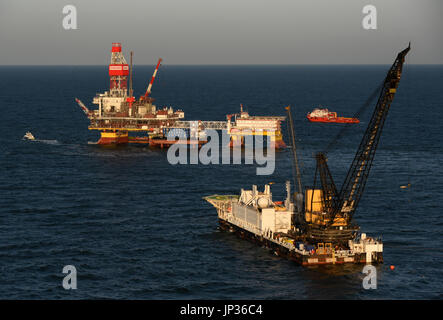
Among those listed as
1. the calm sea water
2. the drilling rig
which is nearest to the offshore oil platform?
the drilling rig

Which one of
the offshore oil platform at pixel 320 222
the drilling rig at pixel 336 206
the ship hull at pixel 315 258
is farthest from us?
the drilling rig at pixel 336 206

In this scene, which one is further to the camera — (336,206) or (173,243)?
(173,243)

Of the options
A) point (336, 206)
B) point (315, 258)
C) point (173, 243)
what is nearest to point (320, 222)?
point (336, 206)

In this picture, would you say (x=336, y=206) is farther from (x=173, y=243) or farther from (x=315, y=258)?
(x=173, y=243)

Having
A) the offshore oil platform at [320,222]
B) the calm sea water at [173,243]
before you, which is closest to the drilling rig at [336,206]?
the offshore oil platform at [320,222]

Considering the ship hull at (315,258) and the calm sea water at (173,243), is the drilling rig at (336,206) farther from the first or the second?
the calm sea water at (173,243)

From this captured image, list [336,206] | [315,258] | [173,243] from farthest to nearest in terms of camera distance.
A: [173,243]
[336,206]
[315,258]

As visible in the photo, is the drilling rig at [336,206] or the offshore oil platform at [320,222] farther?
the drilling rig at [336,206]

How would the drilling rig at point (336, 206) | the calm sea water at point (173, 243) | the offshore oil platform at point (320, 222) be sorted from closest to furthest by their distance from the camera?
the calm sea water at point (173, 243) < the offshore oil platform at point (320, 222) < the drilling rig at point (336, 206)
